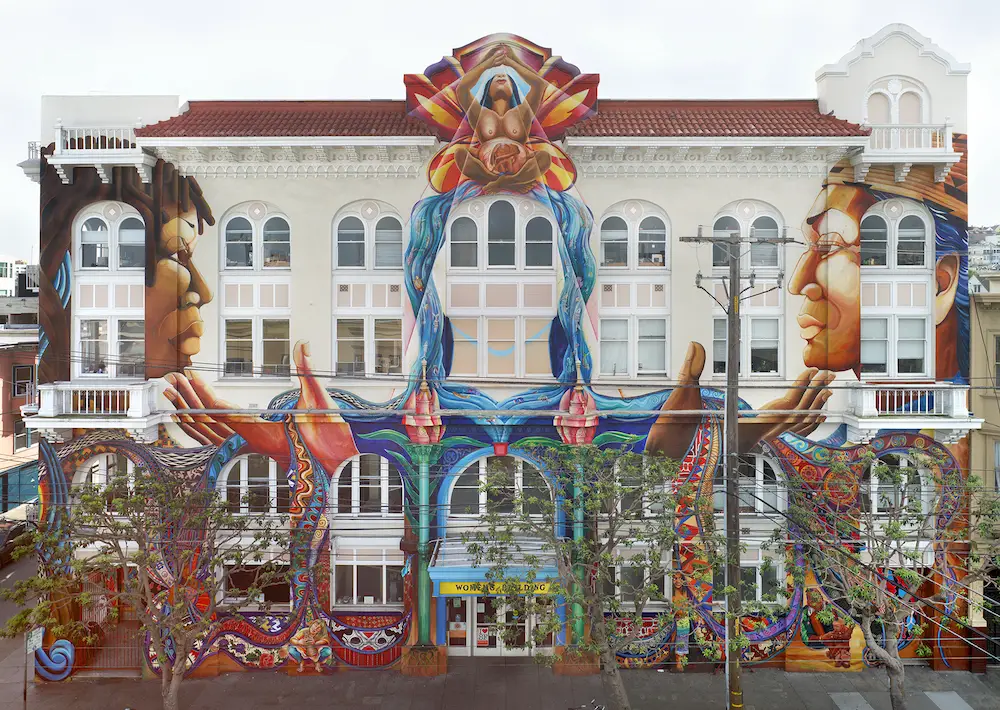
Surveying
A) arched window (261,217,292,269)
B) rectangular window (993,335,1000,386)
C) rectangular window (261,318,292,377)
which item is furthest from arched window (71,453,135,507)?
rectangular window (993,335,1000,386)

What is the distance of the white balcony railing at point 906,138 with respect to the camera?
67.9ft

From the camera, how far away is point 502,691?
64.7 feet

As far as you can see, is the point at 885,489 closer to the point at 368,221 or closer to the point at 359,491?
the point at 359,491

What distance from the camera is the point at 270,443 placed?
20.8 meters

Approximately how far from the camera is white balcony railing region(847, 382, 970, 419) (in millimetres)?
20125

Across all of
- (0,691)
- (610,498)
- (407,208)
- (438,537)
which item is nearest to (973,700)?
(610,498)

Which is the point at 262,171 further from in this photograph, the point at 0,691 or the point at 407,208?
the point at 0,691

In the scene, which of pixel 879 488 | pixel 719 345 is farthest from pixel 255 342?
pixel 879 488

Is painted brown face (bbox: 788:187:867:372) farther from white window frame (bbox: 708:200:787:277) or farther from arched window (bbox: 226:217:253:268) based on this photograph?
arched window (bbox: 226:217:253:268)

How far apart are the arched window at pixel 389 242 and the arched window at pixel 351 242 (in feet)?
1.41

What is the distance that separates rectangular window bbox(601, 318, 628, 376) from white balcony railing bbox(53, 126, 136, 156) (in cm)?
1407

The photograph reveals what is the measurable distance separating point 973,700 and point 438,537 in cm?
1458

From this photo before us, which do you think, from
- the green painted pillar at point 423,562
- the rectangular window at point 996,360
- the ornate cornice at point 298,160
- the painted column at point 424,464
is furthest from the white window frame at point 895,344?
the ornate cornice at point 298,160

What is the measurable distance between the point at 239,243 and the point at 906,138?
18.9 metres
